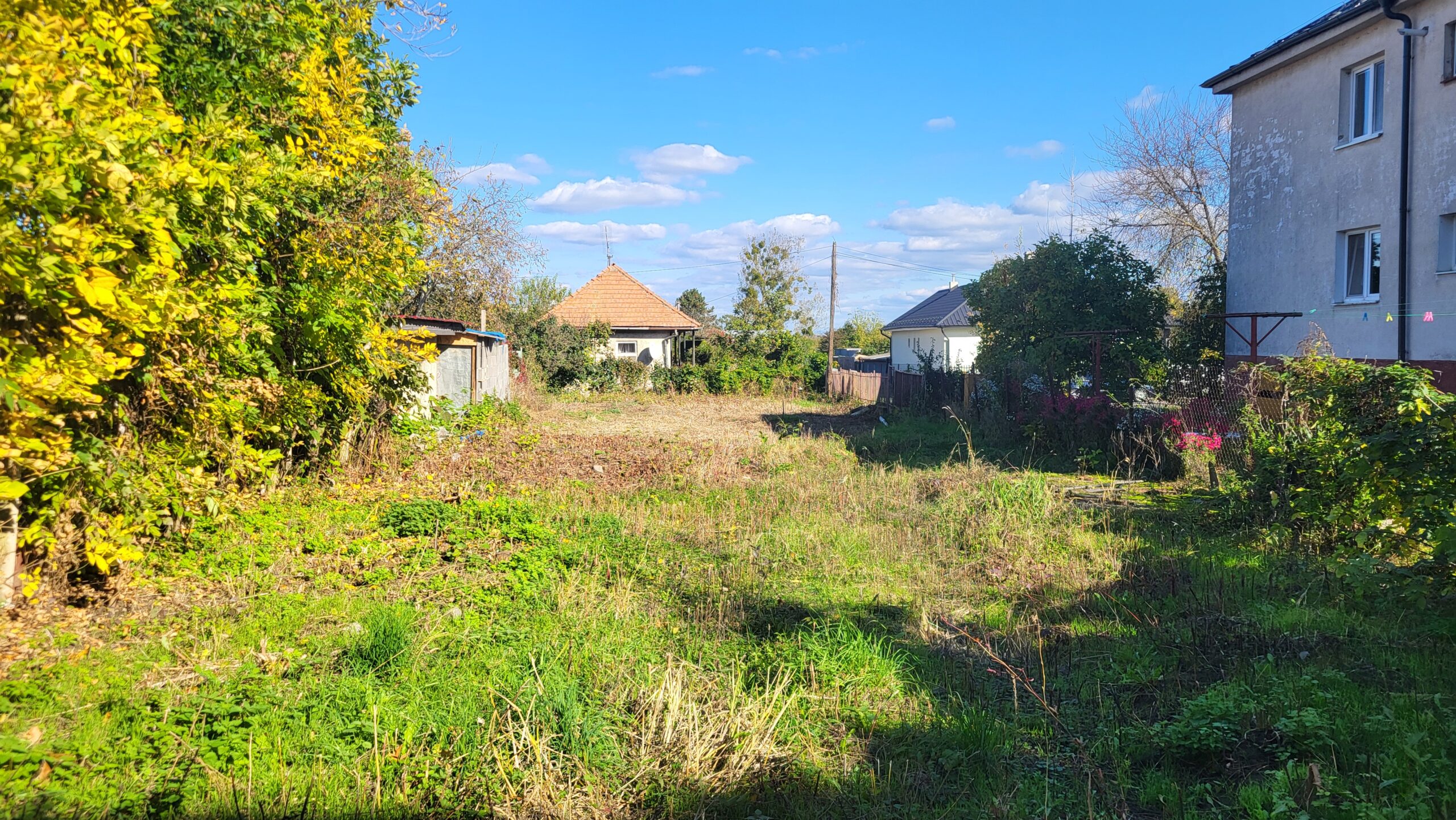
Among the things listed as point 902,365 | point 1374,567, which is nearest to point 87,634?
point 1374,567

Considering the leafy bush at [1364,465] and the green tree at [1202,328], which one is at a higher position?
the green tree at [1202,328]

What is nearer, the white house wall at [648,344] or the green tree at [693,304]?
the white house wall at [648,344]

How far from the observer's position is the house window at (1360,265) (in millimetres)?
12570

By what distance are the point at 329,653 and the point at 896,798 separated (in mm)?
3193

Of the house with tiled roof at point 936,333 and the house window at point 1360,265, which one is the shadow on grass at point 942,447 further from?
the house with tiled roof at point 936,333

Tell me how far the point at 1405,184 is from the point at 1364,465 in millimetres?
10024

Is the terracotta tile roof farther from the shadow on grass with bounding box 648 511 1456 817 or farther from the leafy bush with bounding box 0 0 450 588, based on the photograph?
the shadow on grass with bounding box 648 511 1456 817

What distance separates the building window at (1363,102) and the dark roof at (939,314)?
17.8m

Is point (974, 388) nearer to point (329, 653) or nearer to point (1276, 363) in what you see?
point (1276, 363)

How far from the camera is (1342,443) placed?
6000 millimetres

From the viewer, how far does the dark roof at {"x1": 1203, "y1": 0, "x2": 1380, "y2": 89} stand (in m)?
12.2

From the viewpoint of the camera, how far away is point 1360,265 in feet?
42.4

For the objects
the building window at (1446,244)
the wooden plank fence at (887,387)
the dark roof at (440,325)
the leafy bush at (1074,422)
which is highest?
the building window at (1446,244)

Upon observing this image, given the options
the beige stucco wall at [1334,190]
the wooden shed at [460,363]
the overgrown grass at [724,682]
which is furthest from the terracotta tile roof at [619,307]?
the overgrown grass at [724,682]
